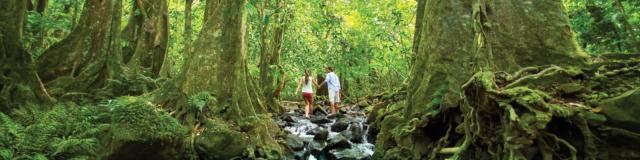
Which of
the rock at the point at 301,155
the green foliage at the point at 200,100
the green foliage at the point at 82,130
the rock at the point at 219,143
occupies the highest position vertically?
the green foliage at the point at 200,100

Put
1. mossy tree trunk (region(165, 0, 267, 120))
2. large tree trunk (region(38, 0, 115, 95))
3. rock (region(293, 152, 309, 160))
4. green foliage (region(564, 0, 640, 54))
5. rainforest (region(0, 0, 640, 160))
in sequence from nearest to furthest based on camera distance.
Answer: rainforest (region(0, 0, 640, 160)) → mossy tree trunk (region(165, 0, 267, 120)) → rock (region(293, 152, 309, 160)) → large tree trunk (region(38, 0, 115, 95)) → green foliage (region(564, 0, 640, 54))

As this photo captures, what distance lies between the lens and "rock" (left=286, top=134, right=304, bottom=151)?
960cm

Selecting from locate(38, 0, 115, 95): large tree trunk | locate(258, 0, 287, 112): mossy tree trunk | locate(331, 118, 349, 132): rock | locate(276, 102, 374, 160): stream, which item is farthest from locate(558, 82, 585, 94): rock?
locate(258, 0, 287, 112): mossy tree trunk

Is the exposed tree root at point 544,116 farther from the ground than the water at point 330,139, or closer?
farther from the ground

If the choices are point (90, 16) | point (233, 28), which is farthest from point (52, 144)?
point (90, 16)

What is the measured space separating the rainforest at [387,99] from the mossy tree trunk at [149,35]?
0.11 metres

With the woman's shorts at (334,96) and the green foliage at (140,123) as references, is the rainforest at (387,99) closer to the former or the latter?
the green foliage at (140,123)

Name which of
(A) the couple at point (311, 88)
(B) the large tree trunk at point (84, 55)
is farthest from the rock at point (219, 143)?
(A) the couple at point (311, 88)

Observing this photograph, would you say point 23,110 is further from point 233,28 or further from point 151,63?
point 151,63

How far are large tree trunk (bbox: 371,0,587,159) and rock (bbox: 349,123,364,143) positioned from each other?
8.00ft

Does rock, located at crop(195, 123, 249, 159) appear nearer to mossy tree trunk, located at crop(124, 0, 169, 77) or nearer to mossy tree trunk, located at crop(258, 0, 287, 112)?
mossy tree trunk, located at crop(124, 0, 169, 77)

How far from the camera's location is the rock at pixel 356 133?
1069 centimetres

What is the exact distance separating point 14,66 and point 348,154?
18.6 ft

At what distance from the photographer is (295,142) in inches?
386
